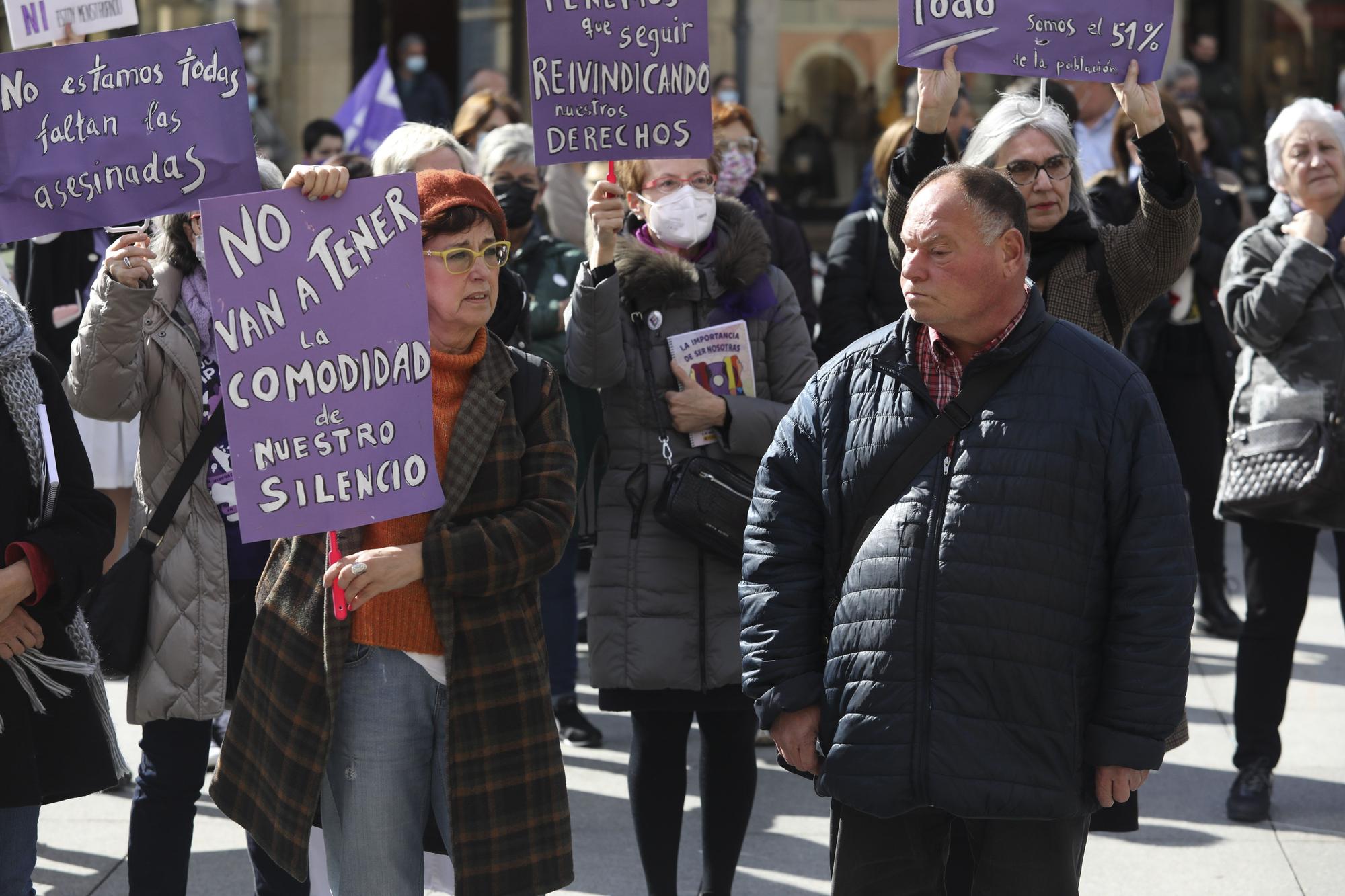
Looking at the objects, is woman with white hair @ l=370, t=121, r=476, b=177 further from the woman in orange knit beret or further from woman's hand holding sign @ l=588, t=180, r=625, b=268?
the woman in orange knit beret

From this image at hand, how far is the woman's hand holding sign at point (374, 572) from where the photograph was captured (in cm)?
316

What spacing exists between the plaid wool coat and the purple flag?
6.33m

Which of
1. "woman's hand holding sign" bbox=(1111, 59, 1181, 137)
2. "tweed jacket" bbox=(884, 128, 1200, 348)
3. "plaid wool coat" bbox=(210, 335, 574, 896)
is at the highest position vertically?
"woman's hand holding sign" bbox=(1111, 59, 1181, 137)

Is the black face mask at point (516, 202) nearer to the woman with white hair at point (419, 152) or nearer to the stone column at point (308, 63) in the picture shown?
the woman with white hair at point (419, 152)

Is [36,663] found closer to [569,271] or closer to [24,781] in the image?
[24,781]

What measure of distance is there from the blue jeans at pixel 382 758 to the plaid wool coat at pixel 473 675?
0.05 m

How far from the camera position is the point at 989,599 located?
120 inches

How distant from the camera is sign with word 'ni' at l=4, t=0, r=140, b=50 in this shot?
462 cm

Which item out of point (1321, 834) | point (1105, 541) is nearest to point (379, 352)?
point (1105, 541)

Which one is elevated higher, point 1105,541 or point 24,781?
point 1105,541

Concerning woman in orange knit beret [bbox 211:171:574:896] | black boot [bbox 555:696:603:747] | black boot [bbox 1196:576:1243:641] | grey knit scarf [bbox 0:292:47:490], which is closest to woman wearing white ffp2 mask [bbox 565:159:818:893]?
woman in orange knit beret [bbox 211:171:574:896]

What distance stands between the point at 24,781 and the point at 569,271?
270 cm

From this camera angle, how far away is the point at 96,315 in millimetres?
3703

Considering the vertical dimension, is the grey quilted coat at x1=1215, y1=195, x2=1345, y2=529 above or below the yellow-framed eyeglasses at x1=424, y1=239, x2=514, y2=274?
below
